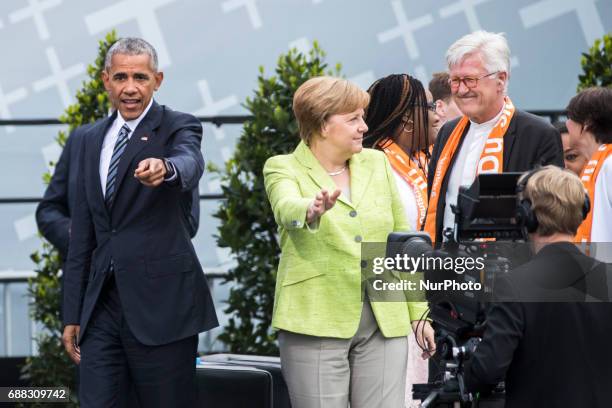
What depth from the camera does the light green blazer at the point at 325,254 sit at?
4.35m

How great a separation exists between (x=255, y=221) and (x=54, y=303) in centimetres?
130

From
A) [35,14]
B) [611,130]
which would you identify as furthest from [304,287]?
[35,14]

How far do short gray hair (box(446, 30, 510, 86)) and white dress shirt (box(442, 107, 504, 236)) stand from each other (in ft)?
0.61

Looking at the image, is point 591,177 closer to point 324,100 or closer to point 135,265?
point 324,100

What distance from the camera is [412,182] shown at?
536cm

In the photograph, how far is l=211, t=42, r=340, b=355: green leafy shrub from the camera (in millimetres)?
7062

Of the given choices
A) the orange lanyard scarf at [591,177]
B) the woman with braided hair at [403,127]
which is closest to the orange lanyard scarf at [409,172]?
the woman with braided hair at [403,127]

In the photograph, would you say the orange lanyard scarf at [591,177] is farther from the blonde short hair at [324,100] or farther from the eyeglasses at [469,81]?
the blonde short hair at [324,100]

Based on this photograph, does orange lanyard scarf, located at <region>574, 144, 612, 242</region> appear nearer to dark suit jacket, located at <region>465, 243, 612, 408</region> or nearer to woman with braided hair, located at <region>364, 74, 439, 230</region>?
woman with braided hair, located at <region>364, 74, 439, 230</region>

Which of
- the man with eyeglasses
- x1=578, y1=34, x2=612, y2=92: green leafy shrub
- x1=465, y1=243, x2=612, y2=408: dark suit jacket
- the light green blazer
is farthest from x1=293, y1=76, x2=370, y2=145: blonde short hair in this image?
x1=578, y1=34, x2=612, y2=92: green leafy shrub

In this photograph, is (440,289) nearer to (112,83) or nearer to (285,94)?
(112,83)

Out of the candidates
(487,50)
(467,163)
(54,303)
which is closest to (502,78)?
Result: (487,50)

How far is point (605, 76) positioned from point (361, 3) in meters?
2.15

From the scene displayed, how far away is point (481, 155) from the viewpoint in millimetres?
4840
